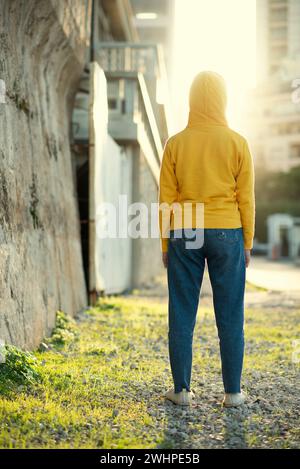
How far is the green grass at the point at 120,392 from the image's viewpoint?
11.7 feet

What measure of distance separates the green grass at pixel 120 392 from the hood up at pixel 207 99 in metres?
1.65

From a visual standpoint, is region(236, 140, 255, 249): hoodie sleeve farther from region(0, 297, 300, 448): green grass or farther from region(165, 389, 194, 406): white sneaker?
region(0, 297, 300, 448): green grass

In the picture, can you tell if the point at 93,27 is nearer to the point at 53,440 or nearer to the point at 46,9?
the point at 46,9

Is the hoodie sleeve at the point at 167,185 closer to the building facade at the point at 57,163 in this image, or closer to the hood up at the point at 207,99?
the hood up at the point at 207,99

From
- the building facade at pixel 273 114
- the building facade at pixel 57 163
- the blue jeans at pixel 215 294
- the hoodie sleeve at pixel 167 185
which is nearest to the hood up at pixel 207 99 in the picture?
the hoodie sleeve at pixel 167 185

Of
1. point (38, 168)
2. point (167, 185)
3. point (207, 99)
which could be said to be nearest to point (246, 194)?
point (167, 185)

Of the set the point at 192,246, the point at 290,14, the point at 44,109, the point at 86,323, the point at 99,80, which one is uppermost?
the point at 290,14

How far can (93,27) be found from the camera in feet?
43.3

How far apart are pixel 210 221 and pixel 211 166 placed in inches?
12.4

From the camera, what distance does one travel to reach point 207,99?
421 centimetres

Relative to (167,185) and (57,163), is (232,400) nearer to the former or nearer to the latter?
(167,185)

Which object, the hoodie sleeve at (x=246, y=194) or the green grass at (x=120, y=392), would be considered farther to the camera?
the hoodie sleeve at (x=246, y=194)
